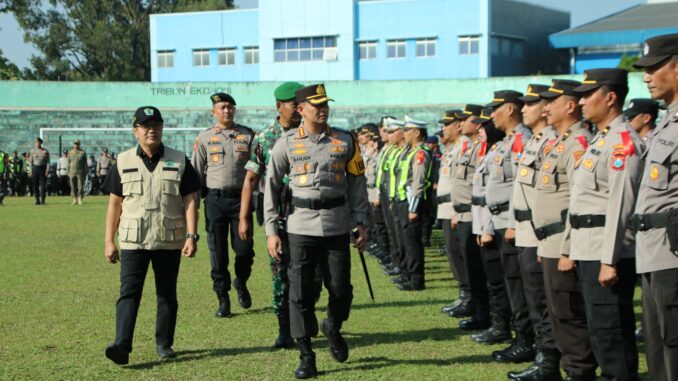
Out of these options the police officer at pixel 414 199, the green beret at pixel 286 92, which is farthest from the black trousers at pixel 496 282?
the police officer at pixel 414 199

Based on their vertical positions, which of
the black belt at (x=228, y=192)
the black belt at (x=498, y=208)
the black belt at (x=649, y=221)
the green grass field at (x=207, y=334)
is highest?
the black belt at (x=649, y=221)

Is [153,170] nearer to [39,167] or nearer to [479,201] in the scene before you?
[479,201]

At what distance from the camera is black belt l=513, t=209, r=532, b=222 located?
22.2 feet

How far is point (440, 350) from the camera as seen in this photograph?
25.8 ft

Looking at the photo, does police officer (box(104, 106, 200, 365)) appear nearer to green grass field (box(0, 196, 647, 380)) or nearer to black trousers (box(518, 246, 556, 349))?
green grass field (box(0, 196, 647, 380))

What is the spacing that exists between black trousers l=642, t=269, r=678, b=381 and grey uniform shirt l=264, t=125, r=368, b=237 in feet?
9.14

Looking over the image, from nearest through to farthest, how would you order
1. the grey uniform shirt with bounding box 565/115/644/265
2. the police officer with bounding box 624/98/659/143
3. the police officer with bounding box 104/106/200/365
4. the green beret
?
the grey uniform shirt with bounding box 565/115/644/265 → the police officer with bounding box 104/106/200/365 → the green beret → the police officer with bounding box 624/98/659/143

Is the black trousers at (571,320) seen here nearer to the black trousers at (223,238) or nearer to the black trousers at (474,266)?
the black trousers at (474,266)

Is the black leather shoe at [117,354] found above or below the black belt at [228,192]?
below

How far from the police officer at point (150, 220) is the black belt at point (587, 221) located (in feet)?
10.5

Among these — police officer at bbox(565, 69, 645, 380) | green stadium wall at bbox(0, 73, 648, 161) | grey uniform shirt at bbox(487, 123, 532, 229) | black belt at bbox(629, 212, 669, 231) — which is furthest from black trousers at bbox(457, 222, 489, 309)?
green stadium wall at bbox(0, 73, 648, 161)

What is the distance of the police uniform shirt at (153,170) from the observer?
7555mm

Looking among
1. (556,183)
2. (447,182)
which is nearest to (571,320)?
(556,183)

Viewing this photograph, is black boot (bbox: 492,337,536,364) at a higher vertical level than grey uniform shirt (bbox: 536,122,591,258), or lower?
lower
